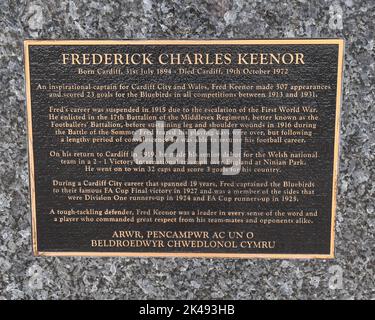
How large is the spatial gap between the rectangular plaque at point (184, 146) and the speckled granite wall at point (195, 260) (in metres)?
0.08

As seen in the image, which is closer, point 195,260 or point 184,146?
point 184,146

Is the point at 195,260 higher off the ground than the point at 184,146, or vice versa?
the point at 184,146

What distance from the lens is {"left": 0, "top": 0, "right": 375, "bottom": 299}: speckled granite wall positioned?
9.27 ft

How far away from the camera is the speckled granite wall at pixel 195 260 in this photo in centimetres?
283

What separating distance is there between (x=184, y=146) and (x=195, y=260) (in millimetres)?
780

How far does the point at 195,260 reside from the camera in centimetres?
310

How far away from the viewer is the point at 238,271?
3.12 m

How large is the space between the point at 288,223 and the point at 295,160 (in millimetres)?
417

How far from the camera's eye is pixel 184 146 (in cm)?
296

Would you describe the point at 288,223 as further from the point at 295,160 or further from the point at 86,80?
the point at 86,80

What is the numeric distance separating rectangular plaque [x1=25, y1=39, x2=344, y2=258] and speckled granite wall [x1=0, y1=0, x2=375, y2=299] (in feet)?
0.27

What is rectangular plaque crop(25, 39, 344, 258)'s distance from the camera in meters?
2.85

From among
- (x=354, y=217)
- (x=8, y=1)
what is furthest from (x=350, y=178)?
(x=8, y=1)

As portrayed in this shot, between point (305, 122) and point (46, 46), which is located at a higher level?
point (46, 46)
